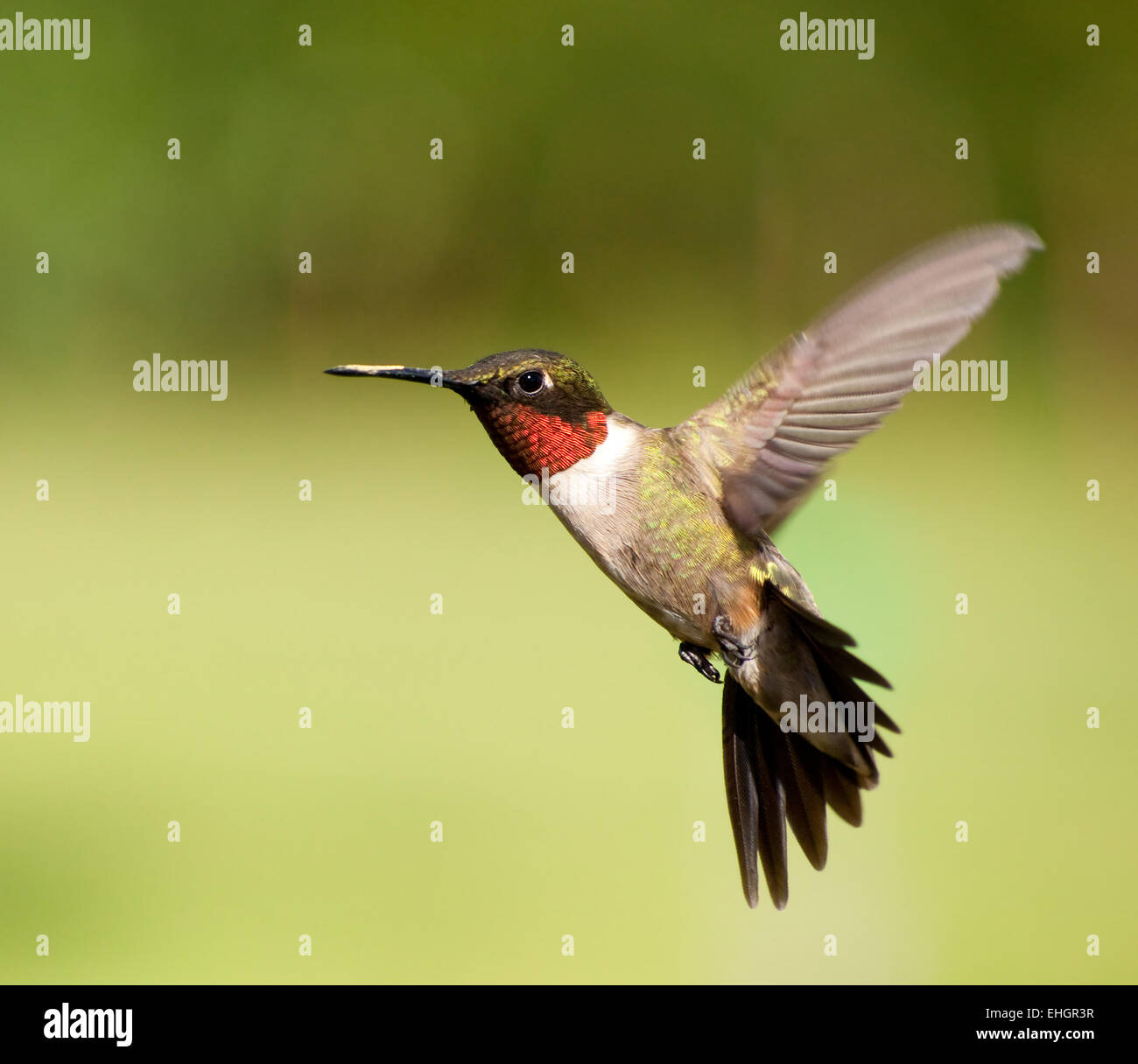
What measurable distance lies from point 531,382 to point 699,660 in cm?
29

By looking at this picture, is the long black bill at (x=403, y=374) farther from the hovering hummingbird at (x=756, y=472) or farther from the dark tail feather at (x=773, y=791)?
the dark tail feather at (x=773, y=791)

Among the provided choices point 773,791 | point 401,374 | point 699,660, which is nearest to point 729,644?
point 699,660

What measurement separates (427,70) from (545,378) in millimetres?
5042

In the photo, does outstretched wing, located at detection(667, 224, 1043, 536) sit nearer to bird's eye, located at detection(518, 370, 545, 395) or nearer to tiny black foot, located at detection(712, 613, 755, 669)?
tiny black foot, located at detection(712, 613, 755, 669)

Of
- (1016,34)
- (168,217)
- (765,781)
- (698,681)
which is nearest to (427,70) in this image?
(168,217)

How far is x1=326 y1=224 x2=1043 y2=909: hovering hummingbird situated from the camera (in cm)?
77

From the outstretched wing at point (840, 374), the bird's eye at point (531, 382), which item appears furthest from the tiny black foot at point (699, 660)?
the bird's eye at point (531, 382)

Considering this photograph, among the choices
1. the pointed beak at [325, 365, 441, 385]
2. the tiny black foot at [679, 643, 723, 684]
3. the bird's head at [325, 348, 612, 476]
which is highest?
the bird's head at [325, 348, 612, 476]

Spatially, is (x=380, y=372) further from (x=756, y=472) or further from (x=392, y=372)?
(x=756, y=472)

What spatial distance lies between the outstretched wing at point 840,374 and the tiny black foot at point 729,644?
0.07m

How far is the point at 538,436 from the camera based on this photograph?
77cm

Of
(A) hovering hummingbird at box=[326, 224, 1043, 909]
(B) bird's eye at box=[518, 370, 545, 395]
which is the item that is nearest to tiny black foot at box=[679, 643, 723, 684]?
(A) hovering hummingbird at box=[326, 224, 1043, 909]

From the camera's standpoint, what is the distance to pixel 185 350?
608cm

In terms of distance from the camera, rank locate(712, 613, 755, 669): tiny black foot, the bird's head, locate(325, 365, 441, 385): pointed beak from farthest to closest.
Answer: locate(712, 613, 755, 669): tiny black foot
the bird's head
locate(325, 365, 441, 385): pointed beak
